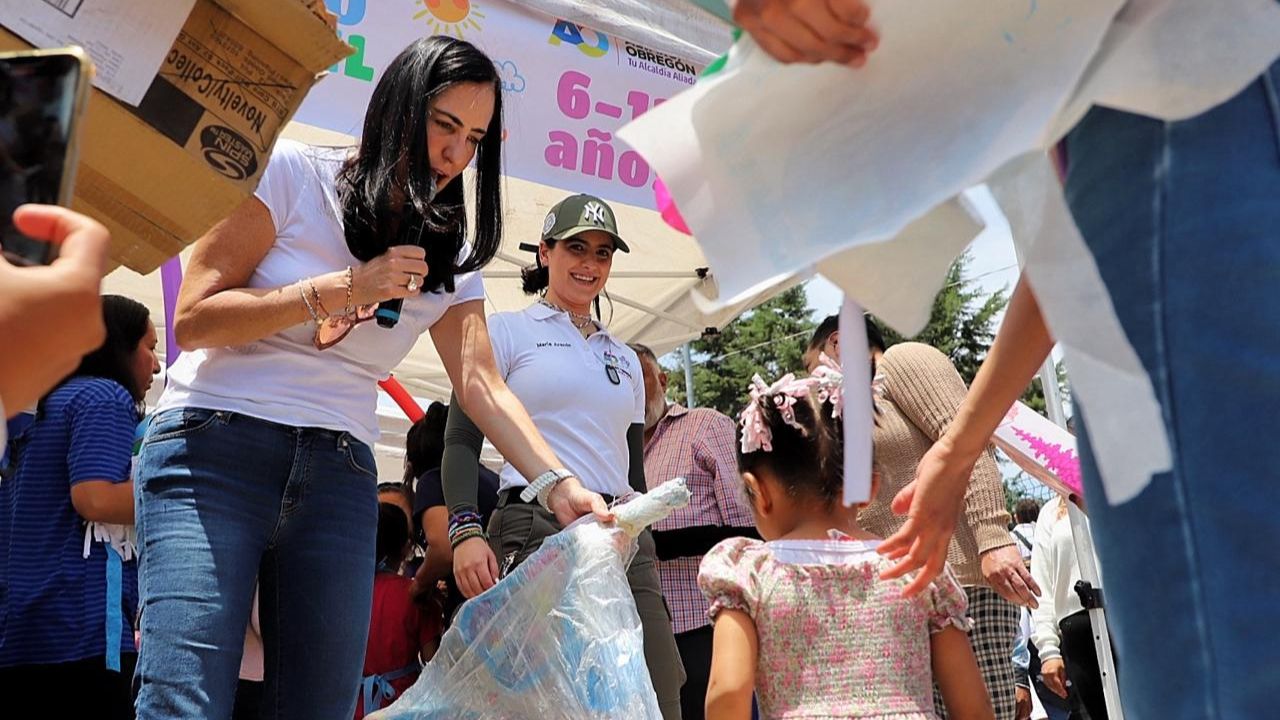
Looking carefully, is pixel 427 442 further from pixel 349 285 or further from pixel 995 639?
pixel 349 285

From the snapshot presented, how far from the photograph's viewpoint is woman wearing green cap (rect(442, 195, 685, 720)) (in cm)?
306

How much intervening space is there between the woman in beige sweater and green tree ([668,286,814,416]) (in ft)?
94.9

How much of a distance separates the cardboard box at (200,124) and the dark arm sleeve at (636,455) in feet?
6.50

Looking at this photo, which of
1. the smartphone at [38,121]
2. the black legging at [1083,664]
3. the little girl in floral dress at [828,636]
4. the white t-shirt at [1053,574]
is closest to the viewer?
the smartphone at [38,121]

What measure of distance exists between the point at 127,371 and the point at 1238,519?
9.04 ft

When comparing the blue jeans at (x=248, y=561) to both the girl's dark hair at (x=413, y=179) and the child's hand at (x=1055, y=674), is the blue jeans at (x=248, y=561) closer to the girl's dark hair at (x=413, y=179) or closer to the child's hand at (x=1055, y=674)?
the girl's dark hair at (x=413, y=179)

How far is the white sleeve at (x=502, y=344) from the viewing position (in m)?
3.32

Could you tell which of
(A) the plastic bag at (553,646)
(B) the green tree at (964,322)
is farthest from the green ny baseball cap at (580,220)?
(B) the green tree at (964,322)

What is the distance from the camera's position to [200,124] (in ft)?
5.35

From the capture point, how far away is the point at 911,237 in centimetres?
97

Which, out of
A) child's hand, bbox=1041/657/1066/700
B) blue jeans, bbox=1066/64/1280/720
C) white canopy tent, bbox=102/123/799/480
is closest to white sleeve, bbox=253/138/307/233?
blue jeans, bbox=1066/64/1280/720

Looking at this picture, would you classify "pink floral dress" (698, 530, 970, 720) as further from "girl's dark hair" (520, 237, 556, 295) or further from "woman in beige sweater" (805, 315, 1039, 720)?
"girl's dark hair" (520, 237, 556, 295)

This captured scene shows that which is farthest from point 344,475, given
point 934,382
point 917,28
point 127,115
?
point 934,382

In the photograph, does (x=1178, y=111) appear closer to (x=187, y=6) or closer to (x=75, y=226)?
(x=75, y=226)
